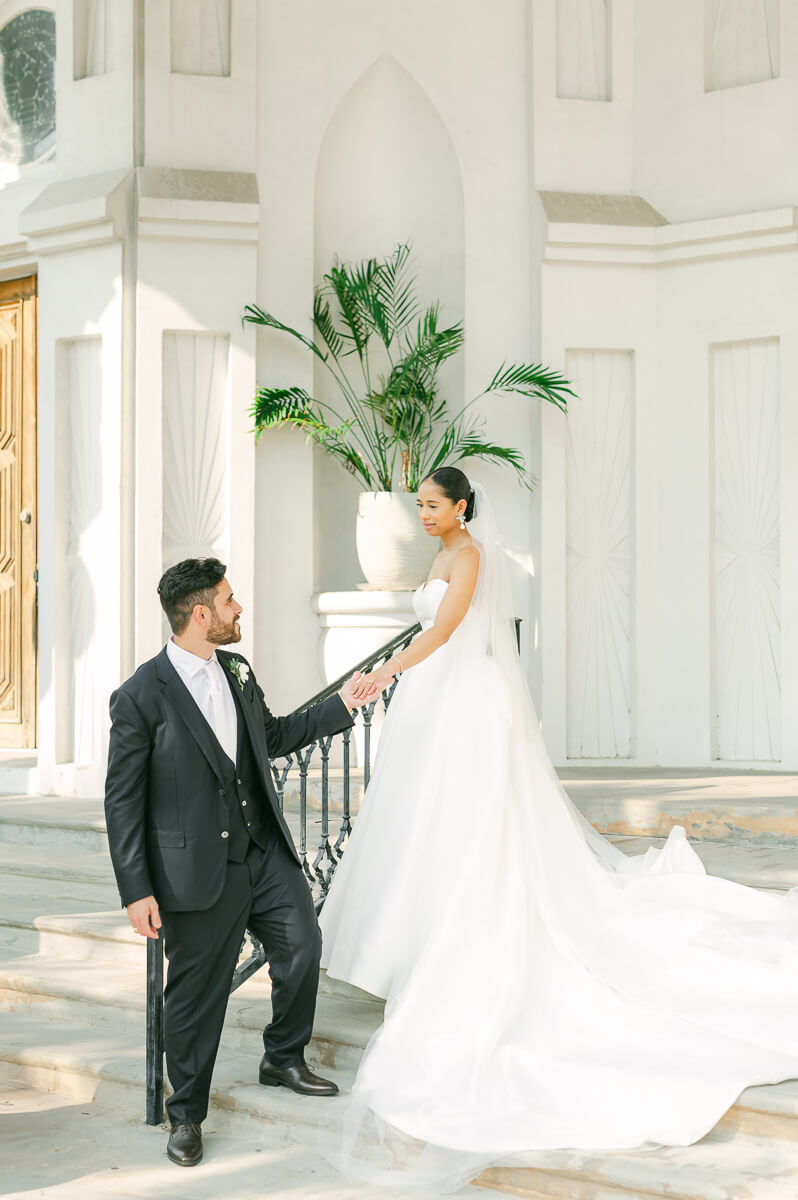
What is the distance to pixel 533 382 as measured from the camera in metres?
8.09

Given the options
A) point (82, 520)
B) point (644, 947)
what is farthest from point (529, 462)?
point (644, 947)

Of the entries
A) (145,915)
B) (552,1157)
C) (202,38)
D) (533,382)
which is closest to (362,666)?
(145,915)

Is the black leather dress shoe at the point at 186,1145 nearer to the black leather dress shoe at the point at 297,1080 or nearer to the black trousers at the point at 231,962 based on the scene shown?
the black trousers at the point at 231,962

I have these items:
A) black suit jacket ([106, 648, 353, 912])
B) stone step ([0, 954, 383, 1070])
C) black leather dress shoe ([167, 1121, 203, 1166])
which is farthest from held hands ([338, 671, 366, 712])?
black leather dress shoe ([167, 1121, 203, 1166])

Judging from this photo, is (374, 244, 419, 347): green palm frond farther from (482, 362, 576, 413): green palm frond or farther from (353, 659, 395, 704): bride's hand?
(353, 659, 395, 704): bride's hand

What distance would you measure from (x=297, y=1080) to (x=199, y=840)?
911mm

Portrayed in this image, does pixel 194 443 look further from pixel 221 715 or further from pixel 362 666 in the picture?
pixel 221 715

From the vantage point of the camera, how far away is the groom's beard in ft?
12.8

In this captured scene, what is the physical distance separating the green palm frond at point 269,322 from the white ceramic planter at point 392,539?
41.1 inches

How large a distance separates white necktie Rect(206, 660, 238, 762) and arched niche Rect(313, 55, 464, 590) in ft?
16.3

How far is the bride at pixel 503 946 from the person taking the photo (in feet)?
11.8

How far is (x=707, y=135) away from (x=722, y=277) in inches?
39.3

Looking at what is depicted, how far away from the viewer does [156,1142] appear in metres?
3.99

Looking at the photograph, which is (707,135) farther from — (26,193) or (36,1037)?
(36,1037)
